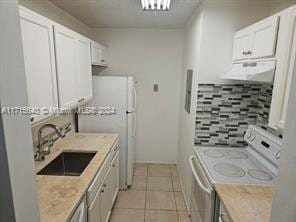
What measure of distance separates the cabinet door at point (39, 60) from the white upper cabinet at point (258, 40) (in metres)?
1.57

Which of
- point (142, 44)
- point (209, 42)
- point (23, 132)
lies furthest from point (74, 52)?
point (142, 44)

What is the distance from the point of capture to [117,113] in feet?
9.21

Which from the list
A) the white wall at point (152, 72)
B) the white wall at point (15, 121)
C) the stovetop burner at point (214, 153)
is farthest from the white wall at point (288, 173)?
the white wall at point (152, 72)

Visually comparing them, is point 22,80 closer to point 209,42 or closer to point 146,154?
point 209,42

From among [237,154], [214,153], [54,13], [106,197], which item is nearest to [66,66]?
[54,13]

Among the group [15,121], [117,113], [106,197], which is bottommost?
[106,197]

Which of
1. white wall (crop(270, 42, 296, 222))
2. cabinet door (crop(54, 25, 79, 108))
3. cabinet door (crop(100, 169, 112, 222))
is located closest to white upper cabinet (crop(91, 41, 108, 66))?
cabinet door (crop(54, 25, 79, 108))

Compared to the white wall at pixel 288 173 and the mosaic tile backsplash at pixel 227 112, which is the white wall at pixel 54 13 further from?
the white wall at pixel 288 173

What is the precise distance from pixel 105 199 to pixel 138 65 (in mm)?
2246

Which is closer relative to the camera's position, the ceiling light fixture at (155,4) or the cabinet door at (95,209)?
the cabinet door at (95,209)

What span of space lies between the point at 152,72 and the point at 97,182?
2.26m

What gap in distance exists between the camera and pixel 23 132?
611 millimetres

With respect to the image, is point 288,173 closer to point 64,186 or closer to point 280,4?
point 64,186

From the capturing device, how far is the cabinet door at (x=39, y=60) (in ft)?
4.01
